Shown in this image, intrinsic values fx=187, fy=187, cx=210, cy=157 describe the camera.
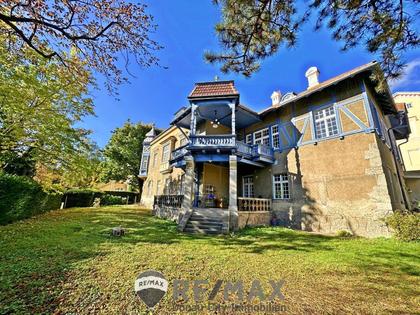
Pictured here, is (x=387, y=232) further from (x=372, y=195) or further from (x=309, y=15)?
(x=309, y=15)

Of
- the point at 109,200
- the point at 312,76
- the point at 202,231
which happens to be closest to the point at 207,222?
the point at 202,231

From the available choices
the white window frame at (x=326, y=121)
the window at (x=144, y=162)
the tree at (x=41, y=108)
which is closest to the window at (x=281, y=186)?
Result: the white window frame at (x=326, y=121)

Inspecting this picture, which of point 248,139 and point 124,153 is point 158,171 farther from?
point 248,139

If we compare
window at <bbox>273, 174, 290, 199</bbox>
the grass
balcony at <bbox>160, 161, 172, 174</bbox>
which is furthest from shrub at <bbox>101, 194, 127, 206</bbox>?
window at <bbox>273, 174, 290, 199</bbox>

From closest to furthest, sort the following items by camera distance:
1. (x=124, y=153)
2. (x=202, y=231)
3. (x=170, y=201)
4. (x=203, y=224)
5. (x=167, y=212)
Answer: (x=202, y=231) < (x=203, y=224) < (x=167, y=212) < (x=170, y=201) < (x=124, y=153)

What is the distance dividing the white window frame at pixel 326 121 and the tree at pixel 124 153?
24.2 meters

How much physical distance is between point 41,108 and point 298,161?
13.5m

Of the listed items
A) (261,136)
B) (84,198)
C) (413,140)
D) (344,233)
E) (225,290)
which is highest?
(413,140)

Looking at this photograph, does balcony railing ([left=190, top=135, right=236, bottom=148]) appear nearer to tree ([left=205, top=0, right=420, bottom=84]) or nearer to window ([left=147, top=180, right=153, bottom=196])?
tree ([left=205, top=0, right=420, bottom=84])

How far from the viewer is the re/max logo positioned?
338 cm

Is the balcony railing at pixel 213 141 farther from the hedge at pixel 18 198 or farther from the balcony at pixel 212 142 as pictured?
the hedge at pixel 18 198

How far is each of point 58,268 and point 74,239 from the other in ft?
9.37

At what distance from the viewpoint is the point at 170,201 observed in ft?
44.0

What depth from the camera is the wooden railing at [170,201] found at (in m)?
12.3
